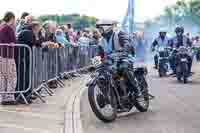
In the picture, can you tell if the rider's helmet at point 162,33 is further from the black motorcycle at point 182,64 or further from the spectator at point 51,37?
the spectator at point 51,37

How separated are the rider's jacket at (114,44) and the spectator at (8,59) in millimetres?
2089

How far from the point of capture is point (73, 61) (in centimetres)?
2091

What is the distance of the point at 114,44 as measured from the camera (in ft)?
37.2

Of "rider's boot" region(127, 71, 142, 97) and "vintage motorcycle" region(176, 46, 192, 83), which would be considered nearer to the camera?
"rider's boot" region(127, 71, 142, 97)

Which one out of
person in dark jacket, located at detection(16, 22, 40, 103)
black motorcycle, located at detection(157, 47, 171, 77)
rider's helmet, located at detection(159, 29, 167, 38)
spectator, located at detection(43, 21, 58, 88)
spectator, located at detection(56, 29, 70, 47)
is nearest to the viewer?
person in dark jacket, located at detection(16, 22, 40, 103)

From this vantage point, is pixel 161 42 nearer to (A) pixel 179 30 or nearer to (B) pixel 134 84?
(A) pixel 179 30

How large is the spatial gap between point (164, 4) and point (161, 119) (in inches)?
1152

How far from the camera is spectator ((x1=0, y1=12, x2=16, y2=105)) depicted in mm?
12414

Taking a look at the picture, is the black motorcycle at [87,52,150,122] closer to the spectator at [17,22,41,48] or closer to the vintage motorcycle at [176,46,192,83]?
the spectator at [17,22,41,48]

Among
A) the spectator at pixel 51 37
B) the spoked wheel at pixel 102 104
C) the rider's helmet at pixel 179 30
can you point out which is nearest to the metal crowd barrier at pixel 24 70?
the spectator at pixel 51 37

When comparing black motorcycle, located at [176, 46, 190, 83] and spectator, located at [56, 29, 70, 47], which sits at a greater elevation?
spectator, located at [56, 29, 70, 47]

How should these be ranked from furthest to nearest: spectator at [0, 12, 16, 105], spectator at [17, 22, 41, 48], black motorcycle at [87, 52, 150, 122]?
1. spectator at [17, 22, 41, 48]
2. spectator at [0, 12, 16, 105]
3. black motorcycle at [87, 52, 150, 122]

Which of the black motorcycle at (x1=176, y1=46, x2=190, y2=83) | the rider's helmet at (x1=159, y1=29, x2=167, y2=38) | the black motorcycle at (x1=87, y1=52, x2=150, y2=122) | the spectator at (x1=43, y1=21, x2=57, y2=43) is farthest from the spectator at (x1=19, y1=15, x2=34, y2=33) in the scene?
the rider's helmet at (x1=159, y1=29, x2=167, y2=38)

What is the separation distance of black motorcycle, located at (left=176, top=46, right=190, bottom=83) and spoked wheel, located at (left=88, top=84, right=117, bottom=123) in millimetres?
9036
